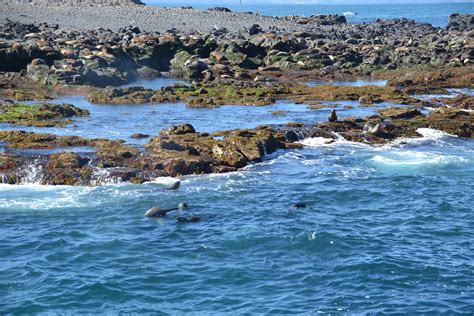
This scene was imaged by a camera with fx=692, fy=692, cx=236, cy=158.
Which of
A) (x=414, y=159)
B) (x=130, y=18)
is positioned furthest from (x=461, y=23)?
(x=414, y=159)

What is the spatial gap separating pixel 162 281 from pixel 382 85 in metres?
35.4

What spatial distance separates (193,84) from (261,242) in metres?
28.8

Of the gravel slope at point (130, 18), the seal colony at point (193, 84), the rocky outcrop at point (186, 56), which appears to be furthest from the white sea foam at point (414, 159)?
the gravel slope at point (130, 18)

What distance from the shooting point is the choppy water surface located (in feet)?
55.0

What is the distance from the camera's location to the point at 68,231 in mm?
21094

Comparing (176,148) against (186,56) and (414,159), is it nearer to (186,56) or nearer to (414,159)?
(414,159)

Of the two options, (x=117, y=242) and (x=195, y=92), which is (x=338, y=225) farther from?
(x=195, y=92)

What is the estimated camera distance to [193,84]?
47781 mm

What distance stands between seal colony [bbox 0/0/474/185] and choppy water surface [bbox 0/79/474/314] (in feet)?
5.58

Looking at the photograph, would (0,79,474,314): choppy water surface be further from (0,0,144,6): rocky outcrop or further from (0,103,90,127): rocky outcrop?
(0,0,144,6): rocky outcrop

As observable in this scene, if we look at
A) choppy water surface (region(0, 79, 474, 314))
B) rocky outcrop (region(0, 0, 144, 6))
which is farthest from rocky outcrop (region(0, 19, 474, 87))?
choppy water surface (region(0, 79, 474, 314))

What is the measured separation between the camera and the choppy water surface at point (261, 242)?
16766 millimetres

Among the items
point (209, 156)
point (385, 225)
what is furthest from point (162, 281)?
point (209, 156)

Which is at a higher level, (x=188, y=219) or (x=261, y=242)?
(x=188, y=219)
